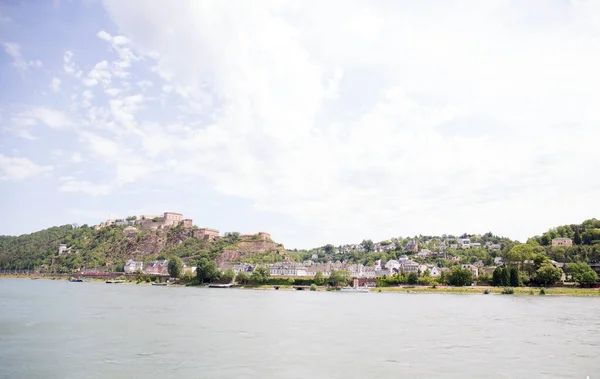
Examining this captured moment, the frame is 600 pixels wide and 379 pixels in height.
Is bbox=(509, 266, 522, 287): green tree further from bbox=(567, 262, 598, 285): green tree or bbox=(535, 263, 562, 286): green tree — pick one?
bbox=(567, 262, 598, 285): green tree

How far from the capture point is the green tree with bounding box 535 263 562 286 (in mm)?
89562

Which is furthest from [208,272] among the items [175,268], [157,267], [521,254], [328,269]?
[521,254]

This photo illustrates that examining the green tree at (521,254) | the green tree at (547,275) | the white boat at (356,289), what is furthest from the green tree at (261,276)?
the green tree at (547,275)

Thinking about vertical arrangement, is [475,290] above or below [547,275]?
below

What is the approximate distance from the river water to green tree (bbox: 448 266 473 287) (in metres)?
54.6

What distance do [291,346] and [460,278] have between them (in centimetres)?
7956

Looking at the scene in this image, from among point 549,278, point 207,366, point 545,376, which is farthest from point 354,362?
point 549,278

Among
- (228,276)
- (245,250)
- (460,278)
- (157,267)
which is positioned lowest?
(228,276)

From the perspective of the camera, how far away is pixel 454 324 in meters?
39.3

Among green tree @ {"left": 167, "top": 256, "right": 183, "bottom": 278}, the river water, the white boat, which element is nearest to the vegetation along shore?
green tree @ {"left": 167, "top": 256, "right": 183, "bottom": 278}

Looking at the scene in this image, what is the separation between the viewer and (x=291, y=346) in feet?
92.2

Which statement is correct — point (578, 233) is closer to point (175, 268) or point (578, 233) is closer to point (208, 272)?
point (208, 272)

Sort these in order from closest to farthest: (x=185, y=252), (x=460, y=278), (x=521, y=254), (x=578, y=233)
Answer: (x=460, y=278)
(x=521, y=254)
(x=578, y=233)
(x=185, y=252)

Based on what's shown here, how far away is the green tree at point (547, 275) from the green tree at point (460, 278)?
42.8 feet
